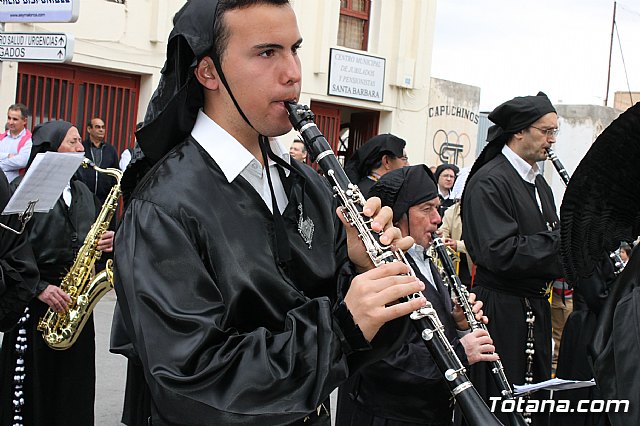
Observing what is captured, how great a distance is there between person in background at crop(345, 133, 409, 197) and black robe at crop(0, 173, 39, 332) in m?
2.47

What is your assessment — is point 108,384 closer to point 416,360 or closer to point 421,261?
point 421,261

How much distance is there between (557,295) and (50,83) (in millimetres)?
7952

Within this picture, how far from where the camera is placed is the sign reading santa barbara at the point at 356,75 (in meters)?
15.4

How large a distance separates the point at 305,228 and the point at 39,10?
4047 mm

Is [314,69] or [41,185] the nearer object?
[41,185]

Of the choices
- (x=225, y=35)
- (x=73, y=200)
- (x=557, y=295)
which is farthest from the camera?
(x=557, y=295)

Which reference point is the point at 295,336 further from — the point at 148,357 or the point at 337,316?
the point at 148,357

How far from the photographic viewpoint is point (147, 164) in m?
2.46

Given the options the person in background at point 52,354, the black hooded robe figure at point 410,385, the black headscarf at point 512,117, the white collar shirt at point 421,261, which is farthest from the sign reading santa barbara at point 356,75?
the black hooded robe figure at point 410,385

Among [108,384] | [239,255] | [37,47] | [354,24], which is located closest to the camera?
[239,255]

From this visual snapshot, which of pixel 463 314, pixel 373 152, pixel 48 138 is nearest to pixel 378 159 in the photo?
pixel 373 152

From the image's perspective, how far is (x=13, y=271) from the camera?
4551mm

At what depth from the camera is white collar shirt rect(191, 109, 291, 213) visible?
2.25 meters

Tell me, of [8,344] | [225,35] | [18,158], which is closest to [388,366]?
[225,35]
